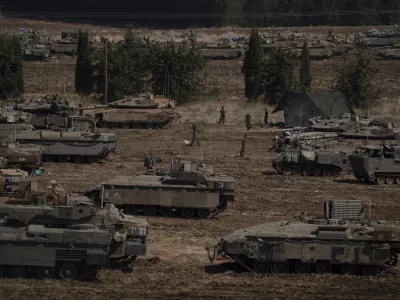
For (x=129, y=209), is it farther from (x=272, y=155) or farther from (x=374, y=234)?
(x=272, y=155)

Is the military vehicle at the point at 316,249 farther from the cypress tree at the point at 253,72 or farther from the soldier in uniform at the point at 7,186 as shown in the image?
the cypress tree at the point at 253,72

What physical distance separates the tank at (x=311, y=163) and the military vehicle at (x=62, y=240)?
1693 centimetres

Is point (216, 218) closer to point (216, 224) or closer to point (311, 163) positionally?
point (216, 224)

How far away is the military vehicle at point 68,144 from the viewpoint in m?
41.4

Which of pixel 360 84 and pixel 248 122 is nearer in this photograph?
pixel 248 122

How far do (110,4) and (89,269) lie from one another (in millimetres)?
87302

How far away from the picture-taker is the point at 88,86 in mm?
66375

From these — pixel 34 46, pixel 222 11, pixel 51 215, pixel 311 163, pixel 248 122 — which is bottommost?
pixel 51 215

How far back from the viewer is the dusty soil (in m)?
21.9

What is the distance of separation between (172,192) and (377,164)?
32.1 feet

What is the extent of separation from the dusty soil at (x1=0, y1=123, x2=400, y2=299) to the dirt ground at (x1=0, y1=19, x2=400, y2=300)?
19 mm

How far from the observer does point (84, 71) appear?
66.1 metres

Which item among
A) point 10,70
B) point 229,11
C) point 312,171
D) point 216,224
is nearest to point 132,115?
point 10,70

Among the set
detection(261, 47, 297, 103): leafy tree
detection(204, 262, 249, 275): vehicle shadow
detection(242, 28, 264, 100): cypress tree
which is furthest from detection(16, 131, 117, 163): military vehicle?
detection(242, 28, 264, 100): cypress tree
